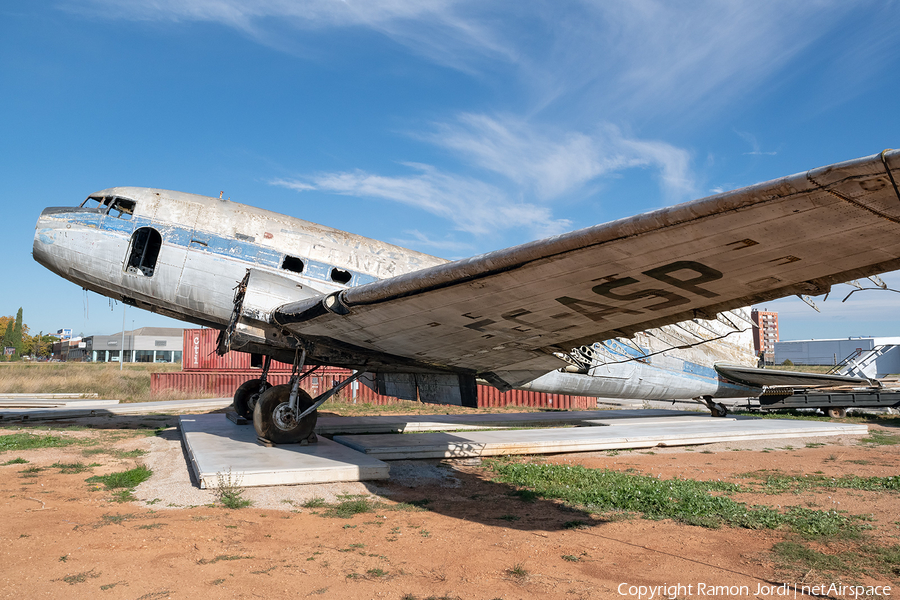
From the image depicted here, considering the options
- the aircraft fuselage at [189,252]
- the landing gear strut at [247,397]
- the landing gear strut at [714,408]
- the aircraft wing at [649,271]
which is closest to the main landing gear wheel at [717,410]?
the landing gear strut at [714,408]

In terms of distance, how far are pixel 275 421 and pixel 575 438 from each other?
7.15 metres

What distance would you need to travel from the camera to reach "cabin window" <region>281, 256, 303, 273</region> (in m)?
10.4

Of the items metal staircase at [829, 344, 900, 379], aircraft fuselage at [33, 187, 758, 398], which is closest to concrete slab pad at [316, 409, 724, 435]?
aircraft fuselage at [33, 187, 758, 398]

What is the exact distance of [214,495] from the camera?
23.0ft

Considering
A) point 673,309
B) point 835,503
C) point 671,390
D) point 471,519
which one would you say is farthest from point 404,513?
point 671,390

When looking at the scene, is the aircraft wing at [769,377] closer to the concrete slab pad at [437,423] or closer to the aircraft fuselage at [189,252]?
the concrete slab pad at [437,423]

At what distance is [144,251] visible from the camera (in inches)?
407

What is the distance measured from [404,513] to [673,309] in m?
4.14

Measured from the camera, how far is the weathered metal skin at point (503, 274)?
13.8 ft

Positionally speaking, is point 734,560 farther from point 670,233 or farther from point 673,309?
point 670,233

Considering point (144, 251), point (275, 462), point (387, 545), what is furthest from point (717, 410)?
point (144, 251)

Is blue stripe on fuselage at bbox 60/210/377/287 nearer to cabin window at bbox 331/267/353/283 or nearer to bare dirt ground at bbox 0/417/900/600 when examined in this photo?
cabin window at bbox 331/267/353/283

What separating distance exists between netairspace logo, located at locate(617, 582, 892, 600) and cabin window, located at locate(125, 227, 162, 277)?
32.7ft

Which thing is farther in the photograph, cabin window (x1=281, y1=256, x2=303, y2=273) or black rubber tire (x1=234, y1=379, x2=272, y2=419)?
black rubber tire (x1=234, y1=379, x2=272, y2=419)
